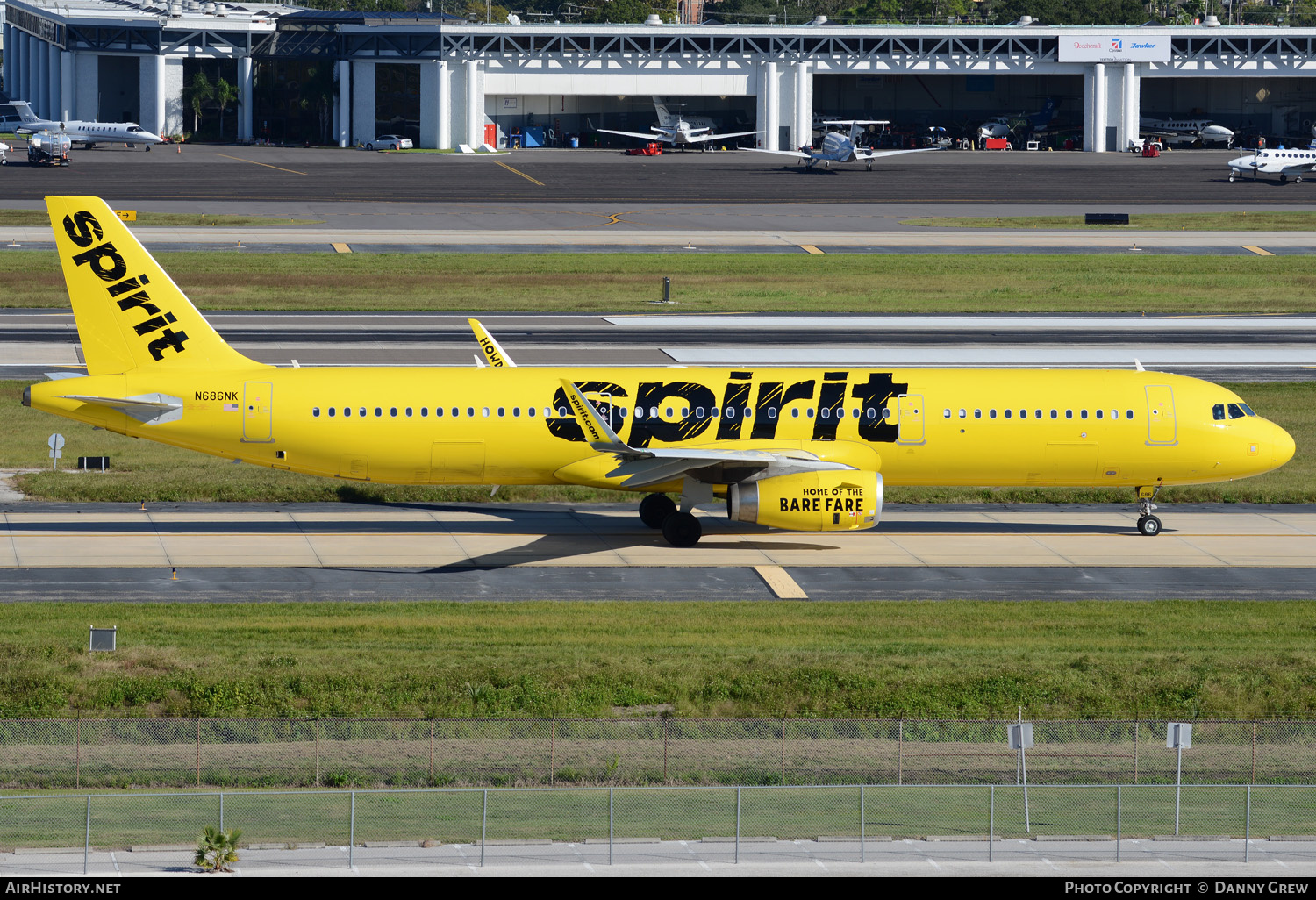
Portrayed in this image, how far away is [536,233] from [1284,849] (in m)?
93.1

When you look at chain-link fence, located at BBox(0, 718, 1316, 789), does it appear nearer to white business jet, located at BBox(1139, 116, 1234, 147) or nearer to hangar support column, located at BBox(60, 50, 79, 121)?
hangar support column, located at BBox(60, 50, 79, 121)

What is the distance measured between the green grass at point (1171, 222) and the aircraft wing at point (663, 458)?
7976 cm

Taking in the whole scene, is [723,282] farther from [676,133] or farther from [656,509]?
[676,133]

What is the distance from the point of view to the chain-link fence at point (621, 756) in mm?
26156

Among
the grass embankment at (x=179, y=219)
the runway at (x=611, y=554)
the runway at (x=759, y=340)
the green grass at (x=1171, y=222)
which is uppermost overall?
the green grass at (x=1171, y=222)

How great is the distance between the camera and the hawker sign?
186250mm

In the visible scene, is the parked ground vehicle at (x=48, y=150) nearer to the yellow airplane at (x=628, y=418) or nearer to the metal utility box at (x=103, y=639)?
the yellow airplane at (x=628, y=418)

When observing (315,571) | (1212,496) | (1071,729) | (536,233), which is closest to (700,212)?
(536,233)

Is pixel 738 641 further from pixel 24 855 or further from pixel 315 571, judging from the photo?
pixel 24 855

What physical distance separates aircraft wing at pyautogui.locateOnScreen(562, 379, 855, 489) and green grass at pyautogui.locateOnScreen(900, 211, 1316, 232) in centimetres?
7976

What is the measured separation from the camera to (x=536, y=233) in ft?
367

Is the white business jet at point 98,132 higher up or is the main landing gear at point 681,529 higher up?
the white business jet at point 98,132

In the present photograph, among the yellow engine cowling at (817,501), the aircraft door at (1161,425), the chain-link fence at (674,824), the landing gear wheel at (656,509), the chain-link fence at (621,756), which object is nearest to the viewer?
the chain-link fence at (674,824)

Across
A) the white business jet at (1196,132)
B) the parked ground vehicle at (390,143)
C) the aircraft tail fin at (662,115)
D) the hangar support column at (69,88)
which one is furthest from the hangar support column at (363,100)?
the white business jet at (1196,132)
